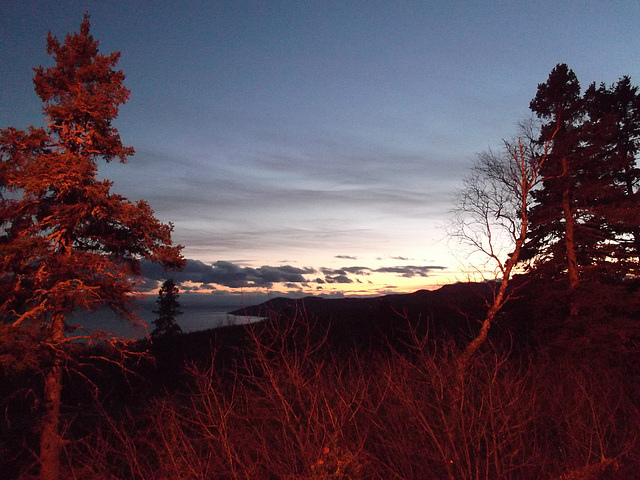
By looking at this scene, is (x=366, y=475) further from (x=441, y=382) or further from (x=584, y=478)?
(x=584, y=478)

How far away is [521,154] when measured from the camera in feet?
50.2

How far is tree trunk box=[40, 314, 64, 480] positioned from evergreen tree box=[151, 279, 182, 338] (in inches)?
1147

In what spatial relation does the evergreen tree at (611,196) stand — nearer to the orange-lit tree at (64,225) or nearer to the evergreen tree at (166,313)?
the orange-lit tree at (64,225)

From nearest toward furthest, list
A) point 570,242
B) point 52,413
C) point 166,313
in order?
point 52,413
point 570,242
point 166,313

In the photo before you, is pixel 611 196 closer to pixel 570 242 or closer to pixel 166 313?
pixel 570 242

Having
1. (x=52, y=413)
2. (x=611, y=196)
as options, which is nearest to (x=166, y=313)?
(x=52, y=413)

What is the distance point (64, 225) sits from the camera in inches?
493

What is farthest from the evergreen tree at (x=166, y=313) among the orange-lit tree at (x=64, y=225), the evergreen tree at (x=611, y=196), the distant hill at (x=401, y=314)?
the evergreen tree at (x=611, y=196)

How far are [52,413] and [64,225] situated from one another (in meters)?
4.90

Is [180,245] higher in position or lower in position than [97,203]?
lower

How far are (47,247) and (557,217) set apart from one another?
17.7 meters

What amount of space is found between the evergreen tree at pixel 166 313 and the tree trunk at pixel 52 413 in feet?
95.6

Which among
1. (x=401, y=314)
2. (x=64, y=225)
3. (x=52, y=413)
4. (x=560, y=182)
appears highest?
(x=560, y=182)

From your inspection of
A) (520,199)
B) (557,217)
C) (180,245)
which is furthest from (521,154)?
(180,245)
